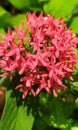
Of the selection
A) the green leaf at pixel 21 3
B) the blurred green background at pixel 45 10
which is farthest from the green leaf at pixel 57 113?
the green leaf at pixel 21 3

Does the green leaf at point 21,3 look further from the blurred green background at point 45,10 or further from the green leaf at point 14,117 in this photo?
the green leaf at point 14,117

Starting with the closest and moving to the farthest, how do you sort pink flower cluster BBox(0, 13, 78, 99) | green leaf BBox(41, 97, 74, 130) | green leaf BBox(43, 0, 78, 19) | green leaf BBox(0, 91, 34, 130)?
pink flower cluster BBox(0, 13, 78, 99) < green leaf BBox(0, 91, 34, 130) < green leaf BBox(41, 97, 74, 130) < green leaf BBox(43, 0, 78, 19)

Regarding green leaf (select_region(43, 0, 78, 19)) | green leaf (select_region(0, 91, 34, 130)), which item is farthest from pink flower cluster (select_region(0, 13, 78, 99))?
green leaf (select_region(43, 0, 78, 19))

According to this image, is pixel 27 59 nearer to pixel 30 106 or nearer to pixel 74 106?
pixel 30 106

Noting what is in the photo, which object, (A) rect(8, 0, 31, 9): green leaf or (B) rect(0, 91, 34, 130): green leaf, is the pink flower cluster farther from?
(A) rect(8, 0, 31, 9): green leaf

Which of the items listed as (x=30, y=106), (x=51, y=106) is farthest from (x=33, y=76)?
(x=51, y=106)
